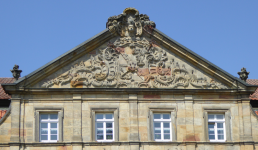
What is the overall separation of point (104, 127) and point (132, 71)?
3.23 metres

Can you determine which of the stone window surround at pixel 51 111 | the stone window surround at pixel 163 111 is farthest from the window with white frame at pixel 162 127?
the stone window surround at pixel 51 111

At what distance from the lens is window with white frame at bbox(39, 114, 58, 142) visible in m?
30.1

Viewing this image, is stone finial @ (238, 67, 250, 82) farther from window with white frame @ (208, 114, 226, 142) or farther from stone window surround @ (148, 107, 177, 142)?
stone window surround @ (148, 107, 177, 142)

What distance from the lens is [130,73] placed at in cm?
3120

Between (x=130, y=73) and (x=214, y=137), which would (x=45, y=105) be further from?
(x=214, y=137)

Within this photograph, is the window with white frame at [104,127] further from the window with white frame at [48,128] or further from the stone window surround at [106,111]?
the window with white frame at [48,128]

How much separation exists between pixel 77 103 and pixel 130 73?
10.3 ft

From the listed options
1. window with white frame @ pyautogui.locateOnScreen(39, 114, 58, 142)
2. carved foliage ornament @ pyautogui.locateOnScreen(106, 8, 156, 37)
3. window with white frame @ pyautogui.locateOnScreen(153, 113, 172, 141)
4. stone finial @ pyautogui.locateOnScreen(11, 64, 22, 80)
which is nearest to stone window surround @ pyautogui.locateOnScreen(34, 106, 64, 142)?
window with white frame @ pyautogui.locateOnScreen(39, 114, 58, 142)

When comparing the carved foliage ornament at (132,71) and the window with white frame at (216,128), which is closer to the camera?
the carved foliage ornament at (132,71)

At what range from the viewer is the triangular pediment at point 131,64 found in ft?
101

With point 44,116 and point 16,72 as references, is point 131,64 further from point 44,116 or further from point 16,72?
point 16,72

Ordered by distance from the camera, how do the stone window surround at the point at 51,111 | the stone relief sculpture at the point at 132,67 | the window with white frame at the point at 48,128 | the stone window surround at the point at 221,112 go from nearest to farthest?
1. the stone window surround at the point at 51,111
2. the window with white frame at the point at 48,128
3. the stone window surround at the point at 221,112
4. the stone relief sculpture at the point at 132,67

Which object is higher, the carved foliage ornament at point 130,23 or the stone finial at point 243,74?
the carved foliage ornament at point 130,23

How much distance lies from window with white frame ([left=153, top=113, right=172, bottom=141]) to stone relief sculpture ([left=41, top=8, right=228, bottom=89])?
1.59 metres
